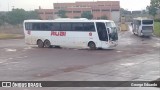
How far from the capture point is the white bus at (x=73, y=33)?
2939cm

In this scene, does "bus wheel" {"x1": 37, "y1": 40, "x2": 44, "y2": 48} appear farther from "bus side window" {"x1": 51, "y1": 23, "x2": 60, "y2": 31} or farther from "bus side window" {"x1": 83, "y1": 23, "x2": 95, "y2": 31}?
"bus side window" {"x1": 83, "y1": 23, "x2": 95, "y2": 31}

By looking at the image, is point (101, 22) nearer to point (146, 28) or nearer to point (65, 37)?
point (65, 37)

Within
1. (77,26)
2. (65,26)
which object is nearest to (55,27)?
(65,26)

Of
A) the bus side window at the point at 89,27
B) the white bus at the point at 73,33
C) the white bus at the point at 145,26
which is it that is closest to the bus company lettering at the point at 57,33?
the white bus at the point at 73,33

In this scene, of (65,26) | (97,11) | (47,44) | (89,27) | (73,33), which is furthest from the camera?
(97,11)

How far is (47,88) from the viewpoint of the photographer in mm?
12539

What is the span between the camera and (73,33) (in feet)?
102

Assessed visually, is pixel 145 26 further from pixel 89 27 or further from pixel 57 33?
pixel 89 27

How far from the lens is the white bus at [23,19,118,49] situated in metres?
29.4

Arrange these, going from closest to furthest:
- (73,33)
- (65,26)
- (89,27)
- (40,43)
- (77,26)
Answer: (89,27) → (77,26) → (73,33) → (65,26) → (40,43)

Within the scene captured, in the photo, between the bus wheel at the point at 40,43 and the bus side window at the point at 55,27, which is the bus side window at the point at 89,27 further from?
the bus wheel at the point at 40,43

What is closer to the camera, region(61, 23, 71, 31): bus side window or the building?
region(61, 23, 71, 31): bus side window

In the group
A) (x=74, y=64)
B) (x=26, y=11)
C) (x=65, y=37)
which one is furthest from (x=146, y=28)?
(x=26, y=11)

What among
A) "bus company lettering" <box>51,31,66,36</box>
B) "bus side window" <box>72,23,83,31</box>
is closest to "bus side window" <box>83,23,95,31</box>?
"bus side window" <box>72,23,83,31</box>
